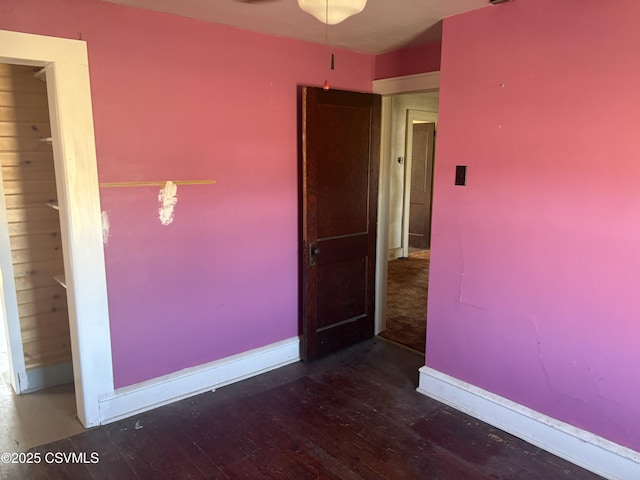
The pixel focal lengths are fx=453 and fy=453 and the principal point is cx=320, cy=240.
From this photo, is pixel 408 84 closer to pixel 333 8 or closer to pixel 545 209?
pixel 545 209

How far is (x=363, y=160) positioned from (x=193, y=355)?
192cm

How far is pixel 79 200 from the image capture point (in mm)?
2436

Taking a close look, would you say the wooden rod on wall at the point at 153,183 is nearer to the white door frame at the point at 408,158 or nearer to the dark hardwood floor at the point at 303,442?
the dark hardwood floor at the point at 303,442

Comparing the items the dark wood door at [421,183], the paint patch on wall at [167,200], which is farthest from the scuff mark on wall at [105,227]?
the dark wood door at [421,183]

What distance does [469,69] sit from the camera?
265 cm

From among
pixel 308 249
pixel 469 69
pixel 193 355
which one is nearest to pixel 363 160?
pixel 308 249

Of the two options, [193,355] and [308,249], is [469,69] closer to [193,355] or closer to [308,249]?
[308,249]

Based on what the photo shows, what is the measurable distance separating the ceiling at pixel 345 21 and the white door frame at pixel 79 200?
18.7 inches

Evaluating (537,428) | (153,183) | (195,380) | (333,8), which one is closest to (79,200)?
(153,183)

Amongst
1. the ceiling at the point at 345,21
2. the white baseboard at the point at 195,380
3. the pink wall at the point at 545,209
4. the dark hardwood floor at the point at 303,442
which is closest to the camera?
the pink wall at the point at 545,209

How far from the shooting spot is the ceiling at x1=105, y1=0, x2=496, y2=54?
2.44m

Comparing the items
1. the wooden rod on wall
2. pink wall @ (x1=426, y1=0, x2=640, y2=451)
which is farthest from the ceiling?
the wooden rod on wall

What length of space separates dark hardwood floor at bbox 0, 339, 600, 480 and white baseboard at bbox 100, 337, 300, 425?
0.21ft

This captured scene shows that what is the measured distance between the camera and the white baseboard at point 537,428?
2.22 meters
